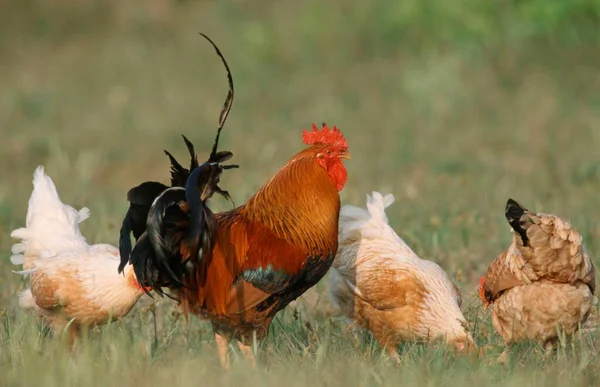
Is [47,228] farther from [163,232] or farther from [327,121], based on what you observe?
[327,121]

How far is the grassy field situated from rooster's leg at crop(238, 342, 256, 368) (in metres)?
0.08

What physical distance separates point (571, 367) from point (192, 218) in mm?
1904

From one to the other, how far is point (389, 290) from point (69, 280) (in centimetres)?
179

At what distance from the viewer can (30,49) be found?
722 inches

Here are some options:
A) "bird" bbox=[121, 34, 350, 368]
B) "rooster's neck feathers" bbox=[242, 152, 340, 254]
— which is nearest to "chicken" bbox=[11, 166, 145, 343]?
"bird" bbox=[121, 34, 350, 368]

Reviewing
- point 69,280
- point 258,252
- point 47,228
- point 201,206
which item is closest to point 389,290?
point 258,252

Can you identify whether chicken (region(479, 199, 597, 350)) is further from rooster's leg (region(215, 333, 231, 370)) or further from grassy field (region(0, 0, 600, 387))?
rooster's leg (region(215, 333, 231, 370))

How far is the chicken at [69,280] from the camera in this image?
5.66 metres

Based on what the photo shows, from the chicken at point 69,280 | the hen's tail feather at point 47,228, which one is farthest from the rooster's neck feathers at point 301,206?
the hen's tail feather at point 47,228

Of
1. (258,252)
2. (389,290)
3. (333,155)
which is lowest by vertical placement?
(389,290)

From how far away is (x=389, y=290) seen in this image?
5.93 metres

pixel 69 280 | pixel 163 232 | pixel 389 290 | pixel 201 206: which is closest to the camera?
pixel 201 206

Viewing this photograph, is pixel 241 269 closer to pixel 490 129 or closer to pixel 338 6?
pixel 490 129

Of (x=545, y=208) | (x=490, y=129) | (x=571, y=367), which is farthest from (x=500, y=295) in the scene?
(x=490, y=129)
